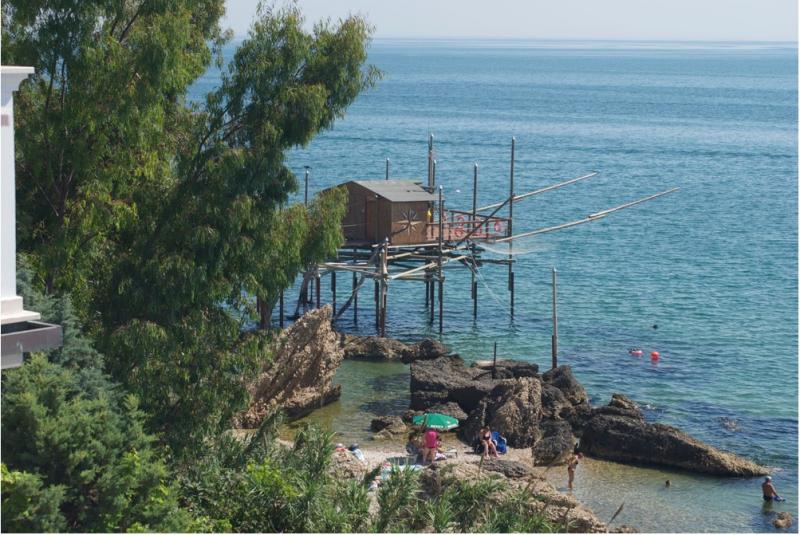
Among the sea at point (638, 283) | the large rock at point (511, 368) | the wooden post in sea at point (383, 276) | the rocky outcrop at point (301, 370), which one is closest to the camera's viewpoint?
the sea at point (638, 283)

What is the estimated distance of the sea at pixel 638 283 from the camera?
3083 cm

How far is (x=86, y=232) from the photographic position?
19.6 metres

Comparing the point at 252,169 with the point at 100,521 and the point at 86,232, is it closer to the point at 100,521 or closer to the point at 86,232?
the point at 86,232

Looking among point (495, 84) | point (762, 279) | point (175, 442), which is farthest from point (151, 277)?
point (495, 84)

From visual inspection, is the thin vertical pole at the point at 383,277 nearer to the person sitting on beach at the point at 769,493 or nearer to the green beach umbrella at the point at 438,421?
the green beach umbrella at the point at 438,421

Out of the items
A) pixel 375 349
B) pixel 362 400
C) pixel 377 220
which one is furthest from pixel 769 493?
pixel 377 220

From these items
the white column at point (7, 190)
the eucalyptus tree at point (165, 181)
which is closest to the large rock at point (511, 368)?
the eucalyptus tree at point (165, 181)

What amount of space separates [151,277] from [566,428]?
13.7 meters

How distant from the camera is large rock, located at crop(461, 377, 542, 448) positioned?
2975 centimetres

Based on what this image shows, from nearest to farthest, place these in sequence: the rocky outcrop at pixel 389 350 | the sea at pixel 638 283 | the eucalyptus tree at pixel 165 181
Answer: the eucalyptus tree at pixel 165 181 → the sea at pixel 638 283 → the rocky outcrop at pixel 389 350

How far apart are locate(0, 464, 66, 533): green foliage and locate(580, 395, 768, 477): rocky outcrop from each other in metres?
17.7

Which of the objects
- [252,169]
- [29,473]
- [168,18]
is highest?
[168,18]

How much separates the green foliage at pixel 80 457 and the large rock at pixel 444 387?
16.8 meters

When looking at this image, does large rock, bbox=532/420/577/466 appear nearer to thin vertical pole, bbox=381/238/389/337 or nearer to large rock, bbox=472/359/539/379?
large rock, bbox=472/359/539/379
